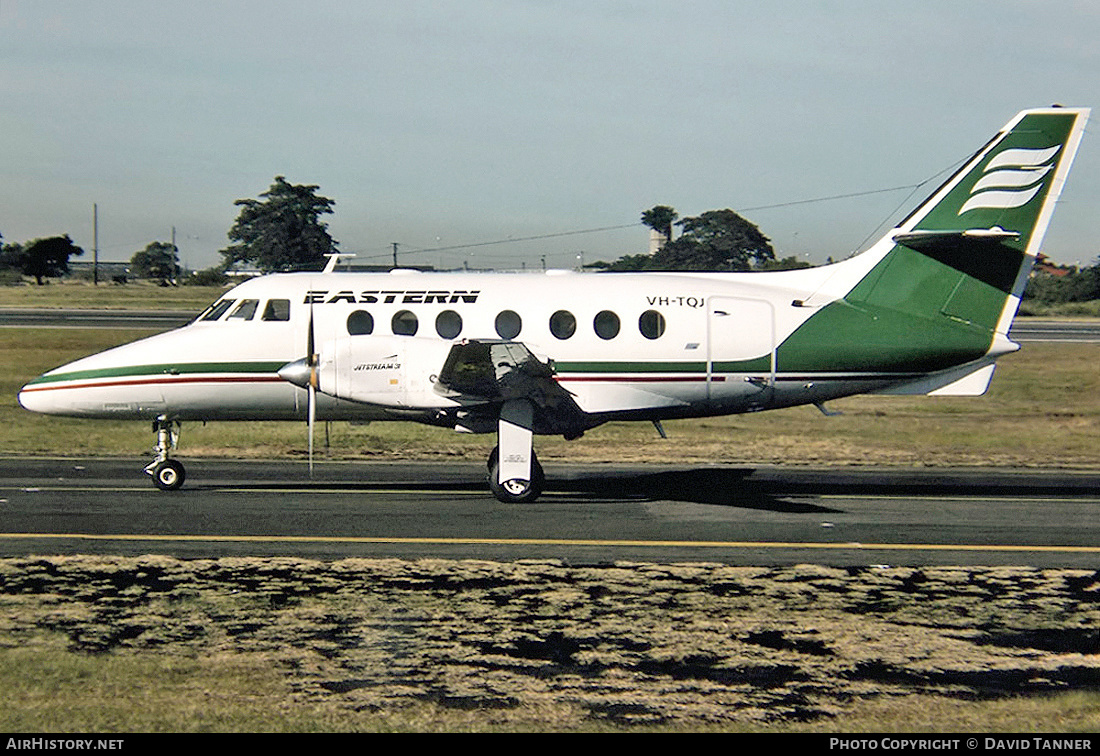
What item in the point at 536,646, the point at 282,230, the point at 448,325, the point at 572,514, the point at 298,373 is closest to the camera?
the point at 536,646

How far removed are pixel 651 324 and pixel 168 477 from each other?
8397 millimetres

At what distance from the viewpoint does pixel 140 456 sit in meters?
25.0

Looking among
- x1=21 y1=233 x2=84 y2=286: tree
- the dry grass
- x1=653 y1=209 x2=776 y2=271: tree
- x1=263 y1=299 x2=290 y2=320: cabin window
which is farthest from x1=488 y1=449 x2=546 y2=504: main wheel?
x1=21 y1=233 x2=84 y2=286: tree

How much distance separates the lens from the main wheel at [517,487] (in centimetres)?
1875

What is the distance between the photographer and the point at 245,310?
19969mm

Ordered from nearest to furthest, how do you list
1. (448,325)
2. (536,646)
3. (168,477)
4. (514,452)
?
(536,646)
(514,452)
(448,325)
(168,477)

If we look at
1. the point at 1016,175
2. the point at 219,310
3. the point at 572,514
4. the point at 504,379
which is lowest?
the point at 572,514

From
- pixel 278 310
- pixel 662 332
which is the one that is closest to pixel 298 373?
pixel 278 310

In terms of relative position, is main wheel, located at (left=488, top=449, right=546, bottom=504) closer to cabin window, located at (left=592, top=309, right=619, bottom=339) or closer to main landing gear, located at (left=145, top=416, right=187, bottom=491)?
cabin window, located at (left=592, top=309, right=619, bottom=339)

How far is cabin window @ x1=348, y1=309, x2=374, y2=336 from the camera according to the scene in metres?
19.5

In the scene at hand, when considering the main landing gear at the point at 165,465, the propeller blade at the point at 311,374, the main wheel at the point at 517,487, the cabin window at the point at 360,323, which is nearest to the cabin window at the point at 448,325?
the cabin window at the point at 360,323

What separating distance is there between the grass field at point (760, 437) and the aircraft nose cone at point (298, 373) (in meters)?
6.56

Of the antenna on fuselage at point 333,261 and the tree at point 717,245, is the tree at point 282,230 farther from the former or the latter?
the antenna on fuselage at point 333,261

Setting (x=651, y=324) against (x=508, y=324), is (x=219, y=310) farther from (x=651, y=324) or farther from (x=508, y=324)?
(x=651, y=324)
